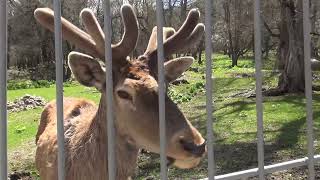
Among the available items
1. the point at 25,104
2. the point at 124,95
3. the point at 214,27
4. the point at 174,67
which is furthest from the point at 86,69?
the point at 214,27

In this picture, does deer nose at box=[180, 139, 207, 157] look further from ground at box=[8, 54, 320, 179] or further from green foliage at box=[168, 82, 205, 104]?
green foliage at box=[168, 82, 205, 104]

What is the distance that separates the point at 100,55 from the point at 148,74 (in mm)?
475

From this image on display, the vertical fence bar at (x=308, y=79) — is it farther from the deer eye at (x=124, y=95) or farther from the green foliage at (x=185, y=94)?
the green foliage at (x=185, y=94)

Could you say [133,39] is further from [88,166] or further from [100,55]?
[88,166]

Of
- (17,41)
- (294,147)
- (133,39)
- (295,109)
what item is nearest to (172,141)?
(133,39)

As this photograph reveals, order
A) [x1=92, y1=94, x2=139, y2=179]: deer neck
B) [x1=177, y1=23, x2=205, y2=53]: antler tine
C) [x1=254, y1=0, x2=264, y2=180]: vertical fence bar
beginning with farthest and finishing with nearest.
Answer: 1. [x1=177, y1=23, x2=205, y2=53]: antler tine
2. [x1=92, y1=94, x2=139, y2=179]: deer neck
3. [x1=254, y1=0, x2=264, y2=180]: vertical fence bar

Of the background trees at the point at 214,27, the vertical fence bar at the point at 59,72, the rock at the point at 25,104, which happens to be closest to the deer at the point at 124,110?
the background trees at the point at 214,27

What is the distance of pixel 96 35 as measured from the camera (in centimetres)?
397

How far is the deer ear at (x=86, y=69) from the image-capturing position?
3.41 m

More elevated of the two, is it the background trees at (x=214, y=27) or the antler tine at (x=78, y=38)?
the background trees at (x=214, y=27)

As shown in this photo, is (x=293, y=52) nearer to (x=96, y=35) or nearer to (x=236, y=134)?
(x=236, y=134)

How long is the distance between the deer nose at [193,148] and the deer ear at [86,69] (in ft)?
2.74

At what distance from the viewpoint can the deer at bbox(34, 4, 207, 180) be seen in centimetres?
330

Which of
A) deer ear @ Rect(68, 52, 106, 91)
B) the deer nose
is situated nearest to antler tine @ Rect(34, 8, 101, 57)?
deer ear @ Rect(68, 52, 106, 91)
